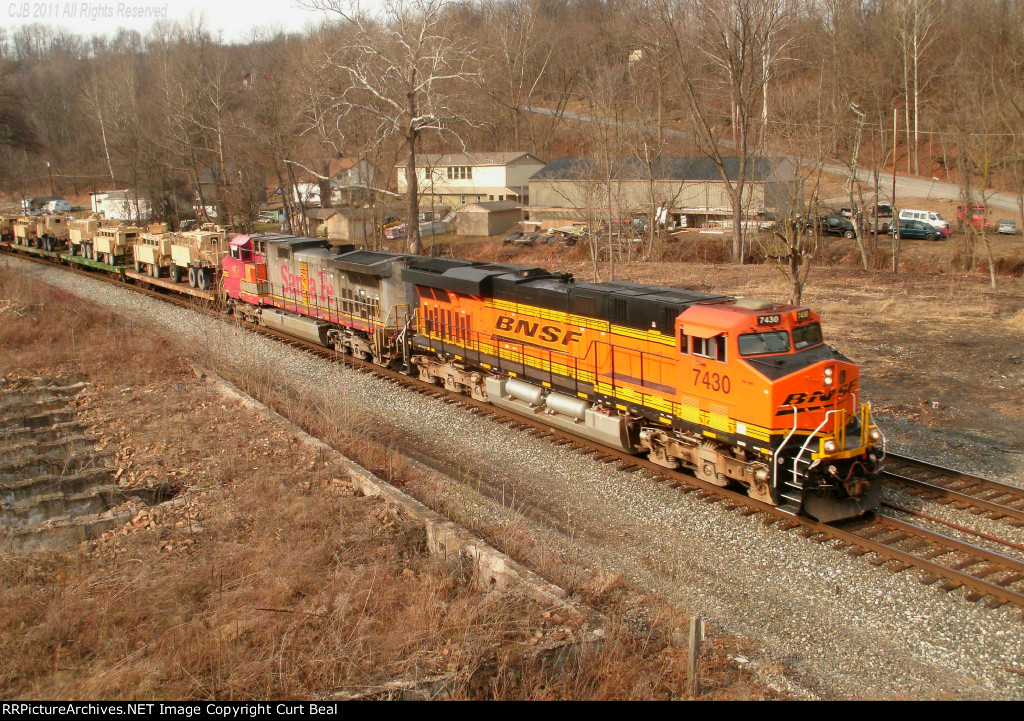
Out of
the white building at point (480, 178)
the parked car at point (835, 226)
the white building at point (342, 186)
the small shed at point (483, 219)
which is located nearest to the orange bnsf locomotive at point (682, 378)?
the white building at point (342, 186)

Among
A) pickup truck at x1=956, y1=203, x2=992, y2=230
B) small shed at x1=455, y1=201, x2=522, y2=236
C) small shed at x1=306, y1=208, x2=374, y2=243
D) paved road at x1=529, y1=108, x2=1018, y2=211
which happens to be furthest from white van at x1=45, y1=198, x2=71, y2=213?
pickup truck at x1=956, y1=203, x2=992, y2=230

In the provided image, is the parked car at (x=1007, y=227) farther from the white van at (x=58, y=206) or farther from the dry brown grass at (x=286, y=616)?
the white van at (x=58, y=206)

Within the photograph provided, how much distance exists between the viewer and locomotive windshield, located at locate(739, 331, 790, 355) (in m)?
10.9

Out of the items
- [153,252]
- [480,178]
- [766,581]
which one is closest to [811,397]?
[766,581]

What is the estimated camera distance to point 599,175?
3353cm

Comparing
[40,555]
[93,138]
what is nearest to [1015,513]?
[40,555]

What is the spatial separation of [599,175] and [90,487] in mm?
26084

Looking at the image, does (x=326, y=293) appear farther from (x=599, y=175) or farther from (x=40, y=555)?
(x=599, y=175)

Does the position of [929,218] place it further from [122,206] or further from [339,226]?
[122,206]

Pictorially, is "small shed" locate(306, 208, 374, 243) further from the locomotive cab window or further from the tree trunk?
the locomotive cab window

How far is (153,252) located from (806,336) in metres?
30.9

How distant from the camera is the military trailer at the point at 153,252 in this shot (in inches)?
1313

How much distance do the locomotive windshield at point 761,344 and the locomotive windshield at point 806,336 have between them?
22 cm

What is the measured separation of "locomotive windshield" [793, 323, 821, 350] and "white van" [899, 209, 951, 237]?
114ft
